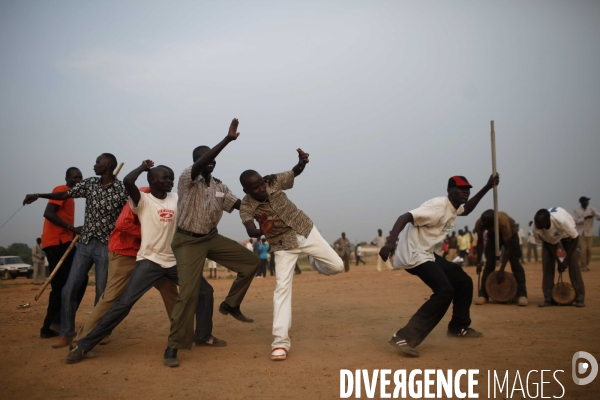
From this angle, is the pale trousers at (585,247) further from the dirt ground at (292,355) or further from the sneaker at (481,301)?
the sneaker at (481,301)

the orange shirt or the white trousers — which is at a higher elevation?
the orange shirt

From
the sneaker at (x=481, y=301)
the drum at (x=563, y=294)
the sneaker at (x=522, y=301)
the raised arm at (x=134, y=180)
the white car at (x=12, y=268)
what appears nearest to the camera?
the raised arm at (x=134, y=180)

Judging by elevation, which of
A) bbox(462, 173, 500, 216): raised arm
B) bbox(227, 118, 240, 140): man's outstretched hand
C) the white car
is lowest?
the white car

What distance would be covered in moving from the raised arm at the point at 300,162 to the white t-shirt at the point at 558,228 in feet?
17.0

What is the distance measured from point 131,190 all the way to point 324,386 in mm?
2771

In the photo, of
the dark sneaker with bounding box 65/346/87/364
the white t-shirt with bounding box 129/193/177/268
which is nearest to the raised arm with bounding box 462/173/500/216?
the white t-shirt with bounding box 129/193/177/268

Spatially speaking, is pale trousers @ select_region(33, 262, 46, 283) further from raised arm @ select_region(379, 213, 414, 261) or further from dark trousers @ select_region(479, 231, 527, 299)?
raised arm @ select_region(379, 213, 414, 261)

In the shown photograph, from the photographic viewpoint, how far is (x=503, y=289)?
382 inches

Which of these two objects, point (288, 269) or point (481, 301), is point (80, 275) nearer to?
point (288, 269)

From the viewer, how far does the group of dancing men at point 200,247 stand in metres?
5.82

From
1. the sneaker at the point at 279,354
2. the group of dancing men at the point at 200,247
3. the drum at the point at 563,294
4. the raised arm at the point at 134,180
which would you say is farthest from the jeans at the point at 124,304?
the drum at the point at 563,294

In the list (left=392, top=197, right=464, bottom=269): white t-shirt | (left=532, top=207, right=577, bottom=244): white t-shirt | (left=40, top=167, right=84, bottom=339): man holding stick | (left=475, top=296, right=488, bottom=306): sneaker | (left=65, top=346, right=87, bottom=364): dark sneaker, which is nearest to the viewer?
(left=65, top=346, right=87, bottom=364): dark sneaker

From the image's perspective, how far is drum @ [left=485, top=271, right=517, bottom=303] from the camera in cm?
963

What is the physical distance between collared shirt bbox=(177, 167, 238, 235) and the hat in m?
2.68
